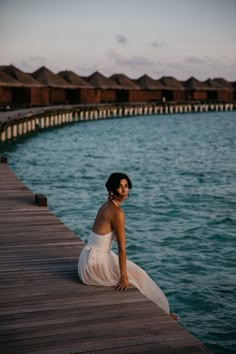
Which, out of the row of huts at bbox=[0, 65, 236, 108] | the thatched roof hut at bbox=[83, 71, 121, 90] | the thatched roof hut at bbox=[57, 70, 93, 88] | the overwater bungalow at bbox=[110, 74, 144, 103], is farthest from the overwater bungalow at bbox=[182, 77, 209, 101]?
the thatched roof hut at bbox=[57, 70, 93, 88]

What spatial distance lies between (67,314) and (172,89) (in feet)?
216

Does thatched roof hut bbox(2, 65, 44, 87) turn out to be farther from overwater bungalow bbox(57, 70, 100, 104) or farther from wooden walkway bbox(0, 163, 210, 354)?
wooden walkway bbox(0, 163, 210, 354)

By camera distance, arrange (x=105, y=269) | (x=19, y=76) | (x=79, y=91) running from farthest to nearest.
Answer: (x=79, y=91) < (x=19, y=76) < (x=105, y=269)

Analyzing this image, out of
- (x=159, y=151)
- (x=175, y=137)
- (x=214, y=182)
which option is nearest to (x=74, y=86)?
(x=175, y=137)

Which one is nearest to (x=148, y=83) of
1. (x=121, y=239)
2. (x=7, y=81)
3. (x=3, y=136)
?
(x=7, y=81)

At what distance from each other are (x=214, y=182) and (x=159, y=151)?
11034 millimetres

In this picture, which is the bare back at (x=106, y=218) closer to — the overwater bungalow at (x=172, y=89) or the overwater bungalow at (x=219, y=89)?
the overwater bungalow at (x=172, y=89)

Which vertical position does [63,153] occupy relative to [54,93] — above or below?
below

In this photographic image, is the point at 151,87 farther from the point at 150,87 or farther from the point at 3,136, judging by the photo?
the point at 3,136

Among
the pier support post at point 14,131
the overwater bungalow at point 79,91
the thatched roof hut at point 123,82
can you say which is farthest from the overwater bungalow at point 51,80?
the pier support post at point 14,131

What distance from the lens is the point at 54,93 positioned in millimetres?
57000

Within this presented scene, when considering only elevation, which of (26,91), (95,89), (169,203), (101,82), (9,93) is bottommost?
(169,203)

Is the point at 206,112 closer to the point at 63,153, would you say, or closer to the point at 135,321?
the point at 63,153

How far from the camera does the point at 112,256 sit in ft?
17.0
